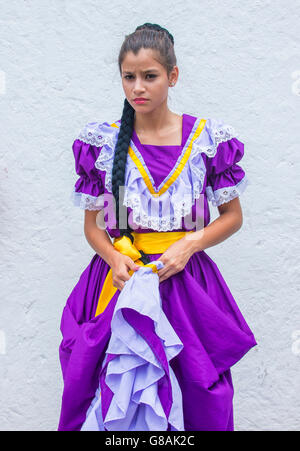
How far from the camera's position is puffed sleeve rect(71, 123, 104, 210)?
1445mm

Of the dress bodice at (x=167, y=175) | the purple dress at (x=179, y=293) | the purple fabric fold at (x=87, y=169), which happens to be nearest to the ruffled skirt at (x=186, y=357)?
the purple dress at (x=179, y=293)

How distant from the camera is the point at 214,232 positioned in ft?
4.74

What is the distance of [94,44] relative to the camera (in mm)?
2027

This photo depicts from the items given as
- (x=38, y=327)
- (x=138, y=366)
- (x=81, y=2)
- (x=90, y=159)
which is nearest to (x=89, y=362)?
(x=138, y=366)

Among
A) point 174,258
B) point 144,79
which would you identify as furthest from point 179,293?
point 144,79

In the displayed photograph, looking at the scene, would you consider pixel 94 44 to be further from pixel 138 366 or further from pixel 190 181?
pixel 138 366

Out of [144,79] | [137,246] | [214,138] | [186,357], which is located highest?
[144,79]

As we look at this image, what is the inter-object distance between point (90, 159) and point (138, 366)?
50 cm

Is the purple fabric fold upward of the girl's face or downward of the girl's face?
downward

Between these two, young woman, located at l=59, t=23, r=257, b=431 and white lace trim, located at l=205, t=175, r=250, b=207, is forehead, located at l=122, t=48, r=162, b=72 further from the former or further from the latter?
white lace trim, located at l=205, t=175, r=250, b=207

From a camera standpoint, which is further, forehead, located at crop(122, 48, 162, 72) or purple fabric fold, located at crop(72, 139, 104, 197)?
purple fabric fold, located at crop(72, 139, 104, 197)

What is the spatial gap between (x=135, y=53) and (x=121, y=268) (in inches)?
19.1

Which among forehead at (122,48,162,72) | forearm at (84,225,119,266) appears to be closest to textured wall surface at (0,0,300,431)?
forearm at (84,225,119,266)

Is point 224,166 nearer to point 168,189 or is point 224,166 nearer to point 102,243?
point 168,189
